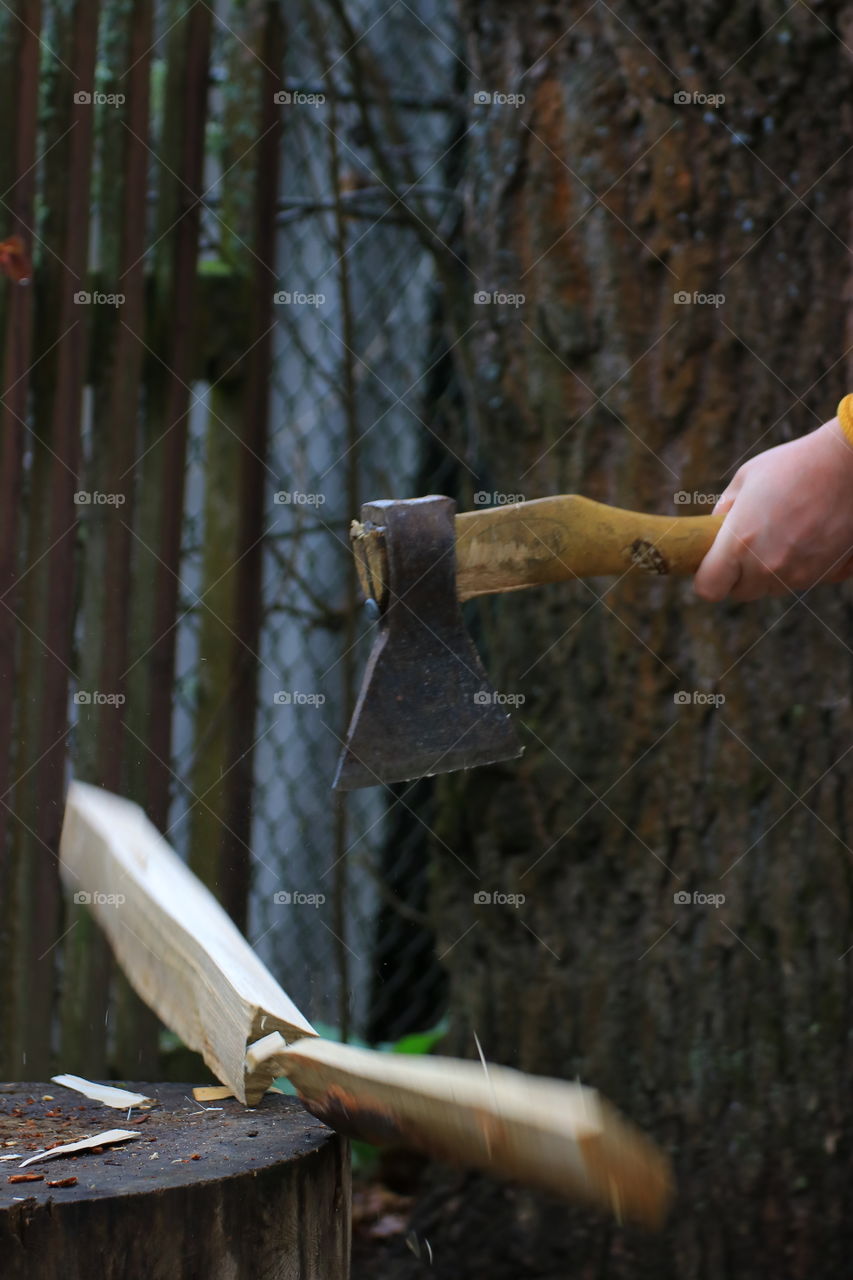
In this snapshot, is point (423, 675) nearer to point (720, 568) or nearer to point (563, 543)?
point (563, 543)

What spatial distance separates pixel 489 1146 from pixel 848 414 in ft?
3.69

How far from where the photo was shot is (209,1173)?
1228 mm

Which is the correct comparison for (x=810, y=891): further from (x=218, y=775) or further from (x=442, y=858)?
(x=218, y=775)

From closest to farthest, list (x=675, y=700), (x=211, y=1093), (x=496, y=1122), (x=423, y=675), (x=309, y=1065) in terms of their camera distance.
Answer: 1. (x=496, y=1122)
2. (x=309, y=1065)
3. (x=211, y=1093)
4. (x=423, y=675)
5. (x=675, y=700)

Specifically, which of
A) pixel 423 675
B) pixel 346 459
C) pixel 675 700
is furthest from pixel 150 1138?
pixel 346 459

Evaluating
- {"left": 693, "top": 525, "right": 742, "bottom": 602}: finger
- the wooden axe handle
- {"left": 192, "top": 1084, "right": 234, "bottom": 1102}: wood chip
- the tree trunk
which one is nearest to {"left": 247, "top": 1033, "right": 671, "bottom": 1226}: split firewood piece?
{"left": 192, "top": 1084, "right": 234, "bottom": 1102}: wood chip

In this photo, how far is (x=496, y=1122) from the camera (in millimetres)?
1072

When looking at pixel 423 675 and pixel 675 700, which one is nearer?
pixel 423 675

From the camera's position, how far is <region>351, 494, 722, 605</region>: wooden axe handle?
1.74 metres

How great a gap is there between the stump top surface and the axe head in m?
0.46

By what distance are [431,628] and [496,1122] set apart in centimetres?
76

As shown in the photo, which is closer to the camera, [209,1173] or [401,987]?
[209,1173]

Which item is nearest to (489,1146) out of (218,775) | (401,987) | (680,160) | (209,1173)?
(209,1173)

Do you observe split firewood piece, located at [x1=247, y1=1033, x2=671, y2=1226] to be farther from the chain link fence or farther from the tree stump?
the chain link fence
